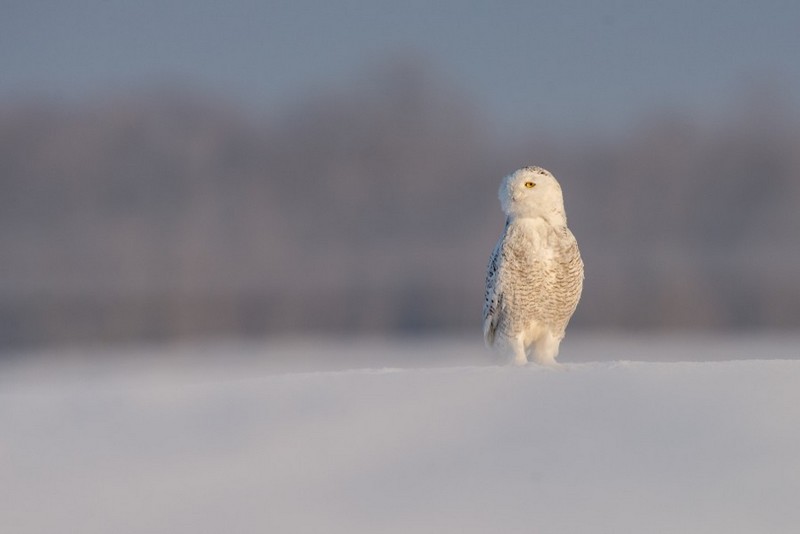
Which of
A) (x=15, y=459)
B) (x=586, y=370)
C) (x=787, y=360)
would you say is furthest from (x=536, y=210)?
(x=15, y=459)

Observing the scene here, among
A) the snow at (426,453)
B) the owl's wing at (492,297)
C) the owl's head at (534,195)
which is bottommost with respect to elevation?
the snow at (426,453)

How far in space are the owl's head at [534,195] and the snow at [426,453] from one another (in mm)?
832

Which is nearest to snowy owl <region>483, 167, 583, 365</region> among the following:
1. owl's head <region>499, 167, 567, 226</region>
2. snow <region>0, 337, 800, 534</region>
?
owl's head <region>499, 167, 567, 226</region>

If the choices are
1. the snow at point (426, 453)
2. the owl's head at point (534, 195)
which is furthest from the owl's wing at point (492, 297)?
the snow at point (426, 453)

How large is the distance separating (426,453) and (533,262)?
1.52 m

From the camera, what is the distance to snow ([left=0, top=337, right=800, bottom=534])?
3.82 m

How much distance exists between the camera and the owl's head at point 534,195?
5414mm

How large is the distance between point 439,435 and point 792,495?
1287 millimetres

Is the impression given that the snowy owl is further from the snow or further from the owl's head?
the snow

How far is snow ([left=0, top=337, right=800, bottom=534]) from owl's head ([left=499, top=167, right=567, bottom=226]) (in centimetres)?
83

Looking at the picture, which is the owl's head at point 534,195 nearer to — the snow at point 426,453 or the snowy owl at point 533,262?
the snowy owl at point 533,262

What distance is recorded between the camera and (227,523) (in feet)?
12.6

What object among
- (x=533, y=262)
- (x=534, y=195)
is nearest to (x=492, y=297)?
(x=533, y=262)

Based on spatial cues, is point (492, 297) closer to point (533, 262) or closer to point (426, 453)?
point (533, 262)
